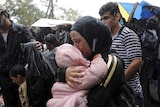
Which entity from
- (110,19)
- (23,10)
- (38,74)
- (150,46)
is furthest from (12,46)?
(23,10)

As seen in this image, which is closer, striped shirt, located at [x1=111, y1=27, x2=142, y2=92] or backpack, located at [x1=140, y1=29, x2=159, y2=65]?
striped shirt, located at [x1=111, y1=27, x2=142, y2=92]

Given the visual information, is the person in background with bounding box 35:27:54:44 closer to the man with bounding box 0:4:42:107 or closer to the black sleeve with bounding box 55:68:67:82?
the man with bounding box 0:4:42:107

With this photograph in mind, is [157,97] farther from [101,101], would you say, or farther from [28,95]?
[101,101]

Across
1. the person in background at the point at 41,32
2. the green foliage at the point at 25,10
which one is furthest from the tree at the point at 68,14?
the person in background at the point at 41,32

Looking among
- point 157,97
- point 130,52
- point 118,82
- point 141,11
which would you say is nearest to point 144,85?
point 157,97

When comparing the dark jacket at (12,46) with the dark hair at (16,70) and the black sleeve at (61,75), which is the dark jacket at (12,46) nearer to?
the dark hair at (16,70)

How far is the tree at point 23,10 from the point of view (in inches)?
1329

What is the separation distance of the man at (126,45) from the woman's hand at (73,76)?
3.77 feet

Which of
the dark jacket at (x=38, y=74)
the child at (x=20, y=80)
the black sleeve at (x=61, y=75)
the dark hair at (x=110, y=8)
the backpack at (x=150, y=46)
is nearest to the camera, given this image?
the black sleeve at (x=61, y=75)

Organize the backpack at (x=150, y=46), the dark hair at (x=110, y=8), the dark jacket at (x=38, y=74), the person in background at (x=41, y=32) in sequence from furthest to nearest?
the person in background at (x=41, y=32)
the backpack at (x=150, y=46)
the dark jacket at (x=38, y=74)
the dark hair at (x=110, y=8)

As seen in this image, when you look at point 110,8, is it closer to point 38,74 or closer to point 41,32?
point 38,74

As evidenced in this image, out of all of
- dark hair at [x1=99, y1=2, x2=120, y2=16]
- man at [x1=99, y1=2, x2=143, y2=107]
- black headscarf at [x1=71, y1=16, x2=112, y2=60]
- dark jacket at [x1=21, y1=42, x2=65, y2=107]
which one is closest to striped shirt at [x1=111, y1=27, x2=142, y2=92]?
man at [x1=99, y1=2, x2=143, y2=107]

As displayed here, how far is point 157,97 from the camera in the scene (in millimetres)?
4430

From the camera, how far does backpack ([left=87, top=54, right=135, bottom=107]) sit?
166 cm
